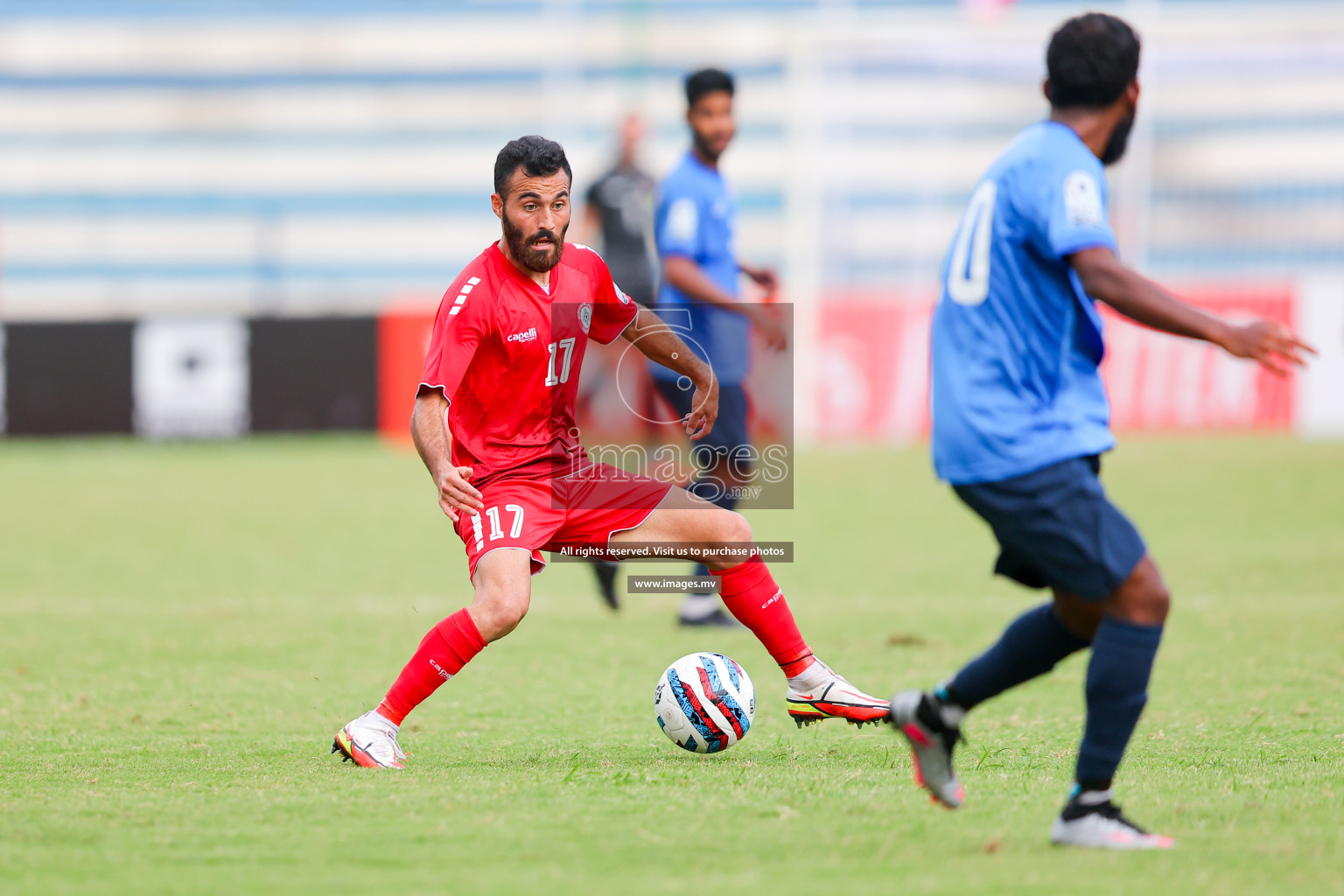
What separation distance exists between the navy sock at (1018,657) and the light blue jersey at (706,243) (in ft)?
12.3

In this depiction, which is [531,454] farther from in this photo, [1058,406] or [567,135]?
[567,135]

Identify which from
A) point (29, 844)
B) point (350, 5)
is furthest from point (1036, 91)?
point (29, 844)

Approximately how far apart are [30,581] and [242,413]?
8.82 meters

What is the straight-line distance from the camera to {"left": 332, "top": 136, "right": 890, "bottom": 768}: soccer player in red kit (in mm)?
4906

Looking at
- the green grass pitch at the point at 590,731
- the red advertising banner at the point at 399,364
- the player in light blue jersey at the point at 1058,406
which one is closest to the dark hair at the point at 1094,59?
the player in light blue jersey at the point at 1058,406

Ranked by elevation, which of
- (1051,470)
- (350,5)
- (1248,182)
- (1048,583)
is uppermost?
(350,5)

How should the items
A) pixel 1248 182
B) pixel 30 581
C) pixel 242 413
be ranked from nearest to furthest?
1. pixel 30 581
2. pixel 242 413
3. pixel 1248 182

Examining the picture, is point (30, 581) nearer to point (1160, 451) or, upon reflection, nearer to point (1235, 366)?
point (1160, 451)

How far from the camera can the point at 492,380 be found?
5.14m

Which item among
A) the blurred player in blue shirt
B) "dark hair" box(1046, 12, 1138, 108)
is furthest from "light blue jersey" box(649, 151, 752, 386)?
"dark hair" box(1046, 12, 1138, 108)

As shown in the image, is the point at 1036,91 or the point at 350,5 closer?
the point at 1036,91

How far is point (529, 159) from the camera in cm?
495

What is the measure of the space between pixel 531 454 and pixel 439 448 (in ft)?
1.30

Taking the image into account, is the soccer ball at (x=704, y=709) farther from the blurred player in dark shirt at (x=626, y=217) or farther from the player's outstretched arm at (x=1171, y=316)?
the blurred player in dark shirt at (x=626, y=217)
